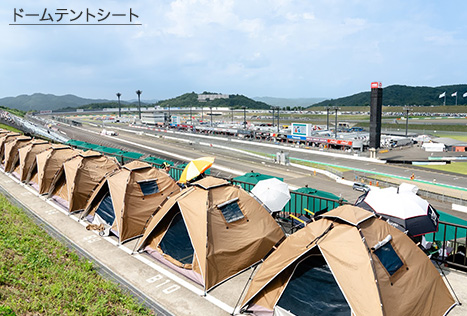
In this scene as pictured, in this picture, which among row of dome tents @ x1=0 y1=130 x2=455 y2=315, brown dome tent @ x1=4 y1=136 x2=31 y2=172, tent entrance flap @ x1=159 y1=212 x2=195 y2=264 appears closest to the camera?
row of dome tents @ x1=0 y1=130 x2=455 y2=315

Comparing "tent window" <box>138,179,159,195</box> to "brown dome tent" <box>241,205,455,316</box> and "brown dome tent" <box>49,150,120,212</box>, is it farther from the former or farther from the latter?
"brown dome tent" <box>241,205,455,316</box>

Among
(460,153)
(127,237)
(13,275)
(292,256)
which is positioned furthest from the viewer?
(460,153)

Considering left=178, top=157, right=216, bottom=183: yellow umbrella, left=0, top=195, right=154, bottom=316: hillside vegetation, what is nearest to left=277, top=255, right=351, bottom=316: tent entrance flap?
left=0, top=195, right=154, bottom=316: hillside vegetation

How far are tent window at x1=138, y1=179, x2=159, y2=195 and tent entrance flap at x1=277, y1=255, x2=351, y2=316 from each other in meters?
6.05

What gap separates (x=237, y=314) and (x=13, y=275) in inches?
187

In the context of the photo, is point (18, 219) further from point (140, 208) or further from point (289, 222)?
point (289, 222)

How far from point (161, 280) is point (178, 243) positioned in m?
1.07

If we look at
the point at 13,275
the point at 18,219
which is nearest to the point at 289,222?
the point at 13,275

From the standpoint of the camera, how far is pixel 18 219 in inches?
418

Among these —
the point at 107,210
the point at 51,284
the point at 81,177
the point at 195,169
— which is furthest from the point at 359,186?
the point at 51,284

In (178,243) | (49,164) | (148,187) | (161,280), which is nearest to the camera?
(161,280)

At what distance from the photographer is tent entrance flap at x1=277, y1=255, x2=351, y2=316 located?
219 inches

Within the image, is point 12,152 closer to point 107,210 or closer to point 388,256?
point 107,210

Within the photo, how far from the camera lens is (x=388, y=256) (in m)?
5.73
